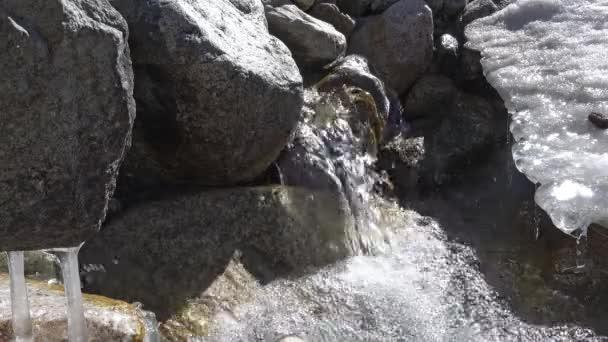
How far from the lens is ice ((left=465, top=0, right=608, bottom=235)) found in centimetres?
485

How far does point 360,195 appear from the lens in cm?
531

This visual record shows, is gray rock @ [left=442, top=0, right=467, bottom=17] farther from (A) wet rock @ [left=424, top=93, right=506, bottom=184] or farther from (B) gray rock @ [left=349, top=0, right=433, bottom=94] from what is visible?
(A) wet rock @ [left=424, top=93, right=506, bottom=184]

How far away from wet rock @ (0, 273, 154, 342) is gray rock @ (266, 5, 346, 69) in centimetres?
328

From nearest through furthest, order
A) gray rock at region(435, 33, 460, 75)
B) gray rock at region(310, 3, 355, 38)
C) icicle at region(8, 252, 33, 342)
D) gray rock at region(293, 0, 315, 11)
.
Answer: icicle at region(8, 252, 33, 342) < gray rock at region(293, 0, 315, 11) < gray rock at region(310, 3, 355, 38) < gray rock at region(435, 33, 460, 75)

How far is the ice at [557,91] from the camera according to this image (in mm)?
4848

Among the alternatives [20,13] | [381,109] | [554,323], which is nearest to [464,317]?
[554,323]

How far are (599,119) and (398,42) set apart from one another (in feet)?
7.28

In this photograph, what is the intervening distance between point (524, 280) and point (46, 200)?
3.26 metres

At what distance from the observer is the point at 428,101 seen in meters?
7.05

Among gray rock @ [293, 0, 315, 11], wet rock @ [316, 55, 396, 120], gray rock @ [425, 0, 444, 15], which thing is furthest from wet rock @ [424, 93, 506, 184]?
gray rock @ [293, 0, 315, 11]

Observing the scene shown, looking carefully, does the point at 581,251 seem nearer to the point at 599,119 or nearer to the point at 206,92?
the point at 599,119

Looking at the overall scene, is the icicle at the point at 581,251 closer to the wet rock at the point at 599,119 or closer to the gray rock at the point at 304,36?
the wet rock at the point at 599,119

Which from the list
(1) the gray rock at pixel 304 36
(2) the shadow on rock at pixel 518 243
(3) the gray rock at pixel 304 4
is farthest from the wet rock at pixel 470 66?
(3) the gray rock at pixel 304 4

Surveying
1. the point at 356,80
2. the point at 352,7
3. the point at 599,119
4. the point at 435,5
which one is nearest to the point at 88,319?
the point at 356,80
